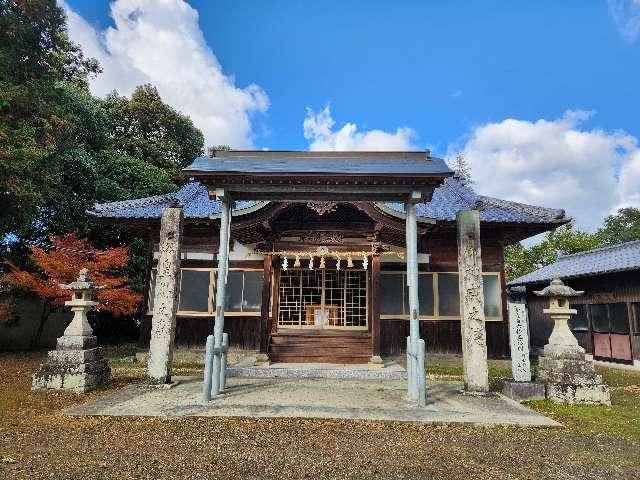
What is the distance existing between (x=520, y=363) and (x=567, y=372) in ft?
2.63

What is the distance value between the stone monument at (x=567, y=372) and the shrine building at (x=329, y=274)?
320cm

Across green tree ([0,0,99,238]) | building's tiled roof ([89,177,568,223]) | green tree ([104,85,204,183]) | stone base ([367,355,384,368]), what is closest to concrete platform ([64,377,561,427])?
stone base ([367,355,384,368])

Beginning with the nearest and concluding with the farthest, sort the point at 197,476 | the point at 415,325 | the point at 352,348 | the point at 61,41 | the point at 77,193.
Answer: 1. the point at 197,476
2. the point at 415,325
3. the point at 352,348
4. the point at 61,41
5. the point at 77,193

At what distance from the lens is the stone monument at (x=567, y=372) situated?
699 centimetres

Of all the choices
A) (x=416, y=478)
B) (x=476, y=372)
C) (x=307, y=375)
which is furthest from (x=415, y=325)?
(x=416, y=478)

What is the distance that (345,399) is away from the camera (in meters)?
6.97

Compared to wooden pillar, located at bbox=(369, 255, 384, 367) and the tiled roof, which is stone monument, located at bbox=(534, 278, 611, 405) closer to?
wooden pillar, located at bbox=(369, 255, 384, 367)

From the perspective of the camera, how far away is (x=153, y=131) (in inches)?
1007

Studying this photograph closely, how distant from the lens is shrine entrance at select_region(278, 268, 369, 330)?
12406mm

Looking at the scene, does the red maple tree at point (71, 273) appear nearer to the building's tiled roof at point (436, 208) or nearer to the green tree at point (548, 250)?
the building's tiled roof at point (436, 208)

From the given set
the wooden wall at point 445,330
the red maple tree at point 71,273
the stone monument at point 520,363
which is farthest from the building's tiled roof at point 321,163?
the red maple tree at point 71,273

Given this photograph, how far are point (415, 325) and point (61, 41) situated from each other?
17.4 m

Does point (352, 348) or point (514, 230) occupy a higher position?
point (514, 230)

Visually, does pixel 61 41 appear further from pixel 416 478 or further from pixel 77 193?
pixel 416 478
